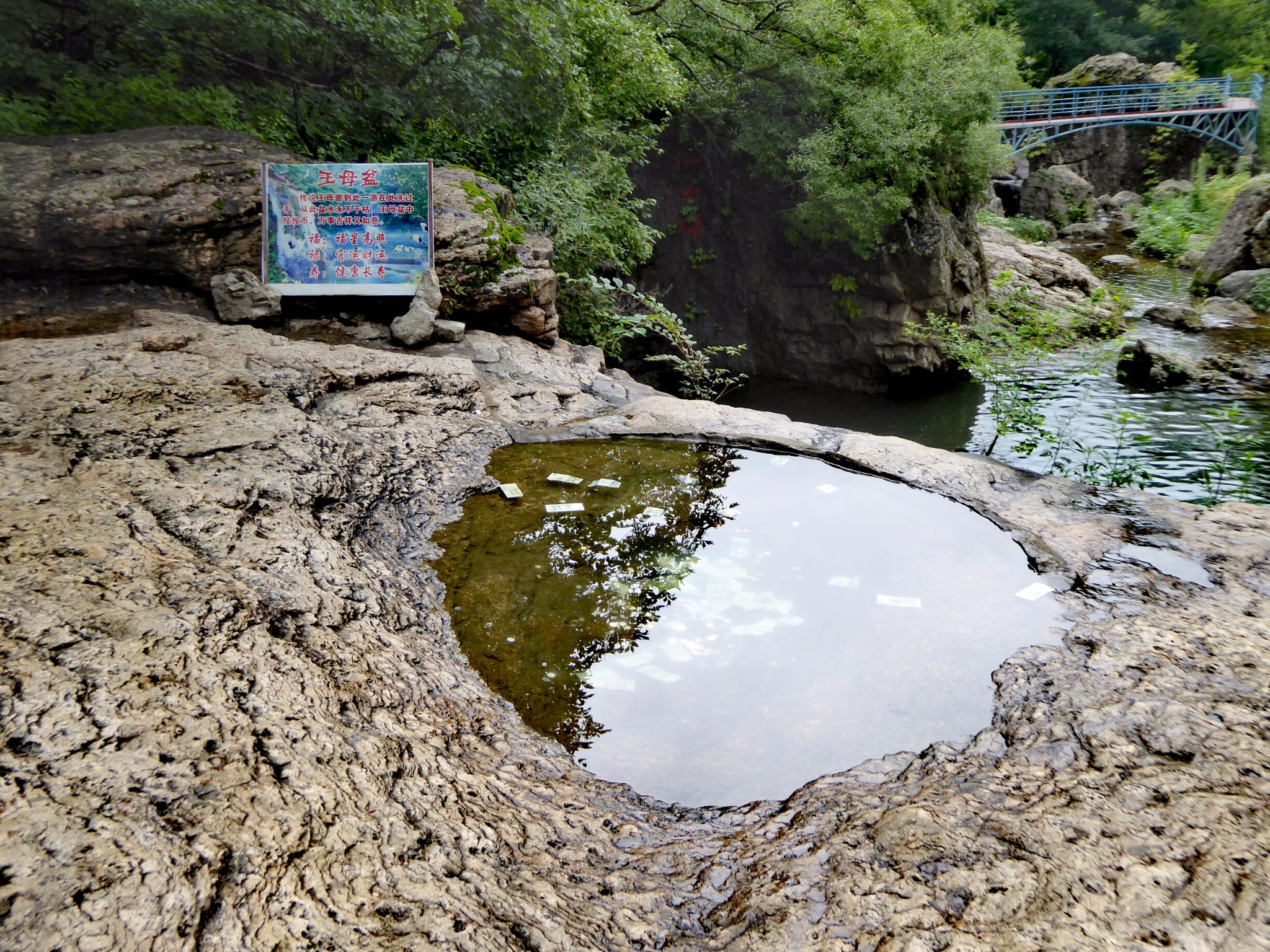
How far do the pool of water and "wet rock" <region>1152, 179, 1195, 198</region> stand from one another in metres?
26.1

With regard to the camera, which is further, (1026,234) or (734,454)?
(1026,234)

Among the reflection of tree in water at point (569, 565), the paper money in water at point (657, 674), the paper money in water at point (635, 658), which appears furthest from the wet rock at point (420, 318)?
the paper money in water at point (657, 674)

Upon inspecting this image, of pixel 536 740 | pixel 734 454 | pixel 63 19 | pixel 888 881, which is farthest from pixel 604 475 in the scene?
pixel 63 19

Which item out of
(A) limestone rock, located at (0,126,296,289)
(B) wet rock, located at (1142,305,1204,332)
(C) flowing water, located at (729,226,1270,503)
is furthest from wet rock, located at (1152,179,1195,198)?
(A) limestone rock, located at (0,126,296,289)

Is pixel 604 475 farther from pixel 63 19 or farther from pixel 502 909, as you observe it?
pixel 63 19

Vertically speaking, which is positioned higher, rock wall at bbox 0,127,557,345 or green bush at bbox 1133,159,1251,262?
green bush at bbox 1133,159,1251,262

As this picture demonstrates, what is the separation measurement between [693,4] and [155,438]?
10.4 meters

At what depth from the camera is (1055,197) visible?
993 inches

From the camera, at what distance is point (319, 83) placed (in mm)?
8461

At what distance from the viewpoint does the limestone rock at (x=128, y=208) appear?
606cm

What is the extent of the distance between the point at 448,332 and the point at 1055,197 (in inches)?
982

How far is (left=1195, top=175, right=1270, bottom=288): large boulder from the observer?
14.9m

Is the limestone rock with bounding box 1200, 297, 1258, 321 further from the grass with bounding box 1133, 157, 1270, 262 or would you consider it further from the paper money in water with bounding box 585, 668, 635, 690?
the paper money in water with bounding box 585, 668, 635, 690

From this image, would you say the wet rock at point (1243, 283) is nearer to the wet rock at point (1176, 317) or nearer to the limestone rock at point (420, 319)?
the wet rock at point (1176, 317)
